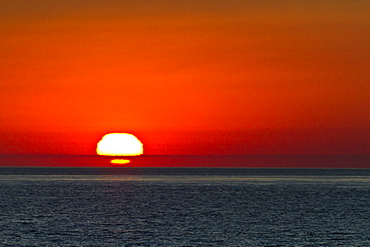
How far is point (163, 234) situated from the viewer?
163 ft

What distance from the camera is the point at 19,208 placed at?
7881 centimetres

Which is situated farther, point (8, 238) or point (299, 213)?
point (299, 213)

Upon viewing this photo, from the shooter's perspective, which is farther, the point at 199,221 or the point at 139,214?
the point at 139,214

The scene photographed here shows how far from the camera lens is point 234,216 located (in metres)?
68.3

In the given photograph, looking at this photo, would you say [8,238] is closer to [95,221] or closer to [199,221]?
[95,221]

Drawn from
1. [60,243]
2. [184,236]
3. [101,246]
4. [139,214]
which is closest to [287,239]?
[184,236]

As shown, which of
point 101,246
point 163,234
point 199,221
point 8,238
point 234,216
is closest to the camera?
point 101,246

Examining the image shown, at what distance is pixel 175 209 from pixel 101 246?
35837 millimetres

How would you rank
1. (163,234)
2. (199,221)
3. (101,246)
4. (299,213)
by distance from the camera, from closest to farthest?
(101,246) → (163,234) → (199,221) → (299,213)

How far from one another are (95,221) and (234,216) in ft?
55.5

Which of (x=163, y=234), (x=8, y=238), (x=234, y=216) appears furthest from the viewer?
(x=234, y=216)

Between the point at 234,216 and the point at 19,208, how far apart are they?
30432 millimetres

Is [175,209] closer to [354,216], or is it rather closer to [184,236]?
[354,216]

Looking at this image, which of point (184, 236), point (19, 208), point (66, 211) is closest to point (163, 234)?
point (184, 236)
